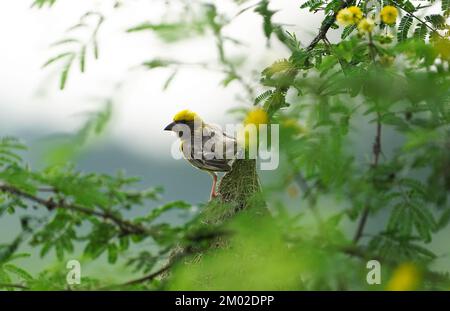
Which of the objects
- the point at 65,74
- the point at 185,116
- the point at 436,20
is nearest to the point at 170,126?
the point at 185,116

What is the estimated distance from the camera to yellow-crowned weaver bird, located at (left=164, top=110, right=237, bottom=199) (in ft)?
11.1

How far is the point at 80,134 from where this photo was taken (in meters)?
1.56

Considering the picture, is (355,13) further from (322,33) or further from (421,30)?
(421,30)

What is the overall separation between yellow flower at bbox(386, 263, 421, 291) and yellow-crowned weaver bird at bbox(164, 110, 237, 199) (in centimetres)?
182

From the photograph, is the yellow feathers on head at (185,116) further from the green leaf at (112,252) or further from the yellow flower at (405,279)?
the yellow flower at (405,279)

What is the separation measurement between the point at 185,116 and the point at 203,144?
24 centimetres

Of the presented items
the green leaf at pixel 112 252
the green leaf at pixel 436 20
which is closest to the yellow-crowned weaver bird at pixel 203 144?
the green leaf at pixel 112 252

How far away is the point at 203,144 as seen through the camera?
3574 mm

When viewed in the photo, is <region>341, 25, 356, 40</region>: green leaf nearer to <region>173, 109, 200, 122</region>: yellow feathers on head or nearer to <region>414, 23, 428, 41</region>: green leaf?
<region>414, 23, 428, 41</region>: green leaf

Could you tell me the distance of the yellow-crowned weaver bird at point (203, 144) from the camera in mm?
3396

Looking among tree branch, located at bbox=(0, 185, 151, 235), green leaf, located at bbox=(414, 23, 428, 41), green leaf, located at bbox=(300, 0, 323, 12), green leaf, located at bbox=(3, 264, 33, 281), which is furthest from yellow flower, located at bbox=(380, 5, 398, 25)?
green leaf, located at bbox=(3, 264, 33, 281)

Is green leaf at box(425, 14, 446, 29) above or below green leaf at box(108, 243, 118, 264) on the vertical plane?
above
